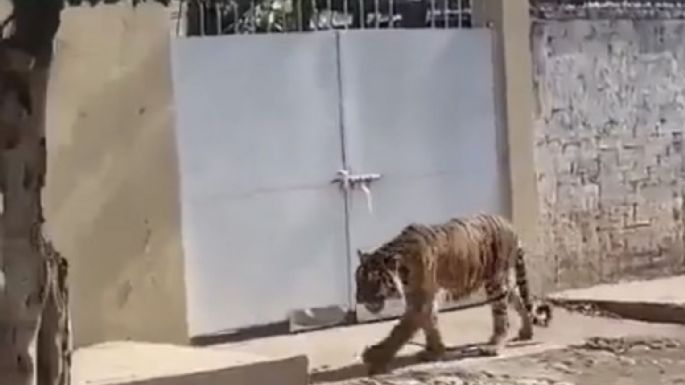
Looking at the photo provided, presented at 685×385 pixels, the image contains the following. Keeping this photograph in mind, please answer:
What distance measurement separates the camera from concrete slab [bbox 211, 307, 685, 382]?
671cm

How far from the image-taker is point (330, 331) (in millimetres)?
7820

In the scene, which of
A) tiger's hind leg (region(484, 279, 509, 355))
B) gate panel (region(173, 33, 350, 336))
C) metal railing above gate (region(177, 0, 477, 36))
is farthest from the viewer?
metal railing above gate (region(177, 0, 477, 36))

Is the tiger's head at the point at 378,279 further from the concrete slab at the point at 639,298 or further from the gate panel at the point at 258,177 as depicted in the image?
the concrete slab at the point at 639,298

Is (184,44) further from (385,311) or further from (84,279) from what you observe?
(385,311)

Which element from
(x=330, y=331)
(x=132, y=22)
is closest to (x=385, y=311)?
(x=330, y=331)

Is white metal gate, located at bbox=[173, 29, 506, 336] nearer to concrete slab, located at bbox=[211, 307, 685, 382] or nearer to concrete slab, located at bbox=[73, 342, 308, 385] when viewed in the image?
concrete slab, located at bbox=[211, 307, 685, 382]

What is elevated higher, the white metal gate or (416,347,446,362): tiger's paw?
the white metal gate

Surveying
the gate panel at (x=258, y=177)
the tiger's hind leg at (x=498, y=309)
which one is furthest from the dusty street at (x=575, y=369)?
the gate panel at (x=258, y=177)

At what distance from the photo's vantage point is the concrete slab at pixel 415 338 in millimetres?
6711

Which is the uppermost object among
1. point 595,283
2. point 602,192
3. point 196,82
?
point 196,82

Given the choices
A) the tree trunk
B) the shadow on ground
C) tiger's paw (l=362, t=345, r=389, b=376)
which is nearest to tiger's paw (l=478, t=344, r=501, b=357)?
the shadow on ground

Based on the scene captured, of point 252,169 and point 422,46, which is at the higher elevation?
point 422,46

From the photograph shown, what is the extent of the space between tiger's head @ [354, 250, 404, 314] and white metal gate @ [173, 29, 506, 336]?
47.6 inches

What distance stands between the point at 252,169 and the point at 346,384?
5.52 ft
